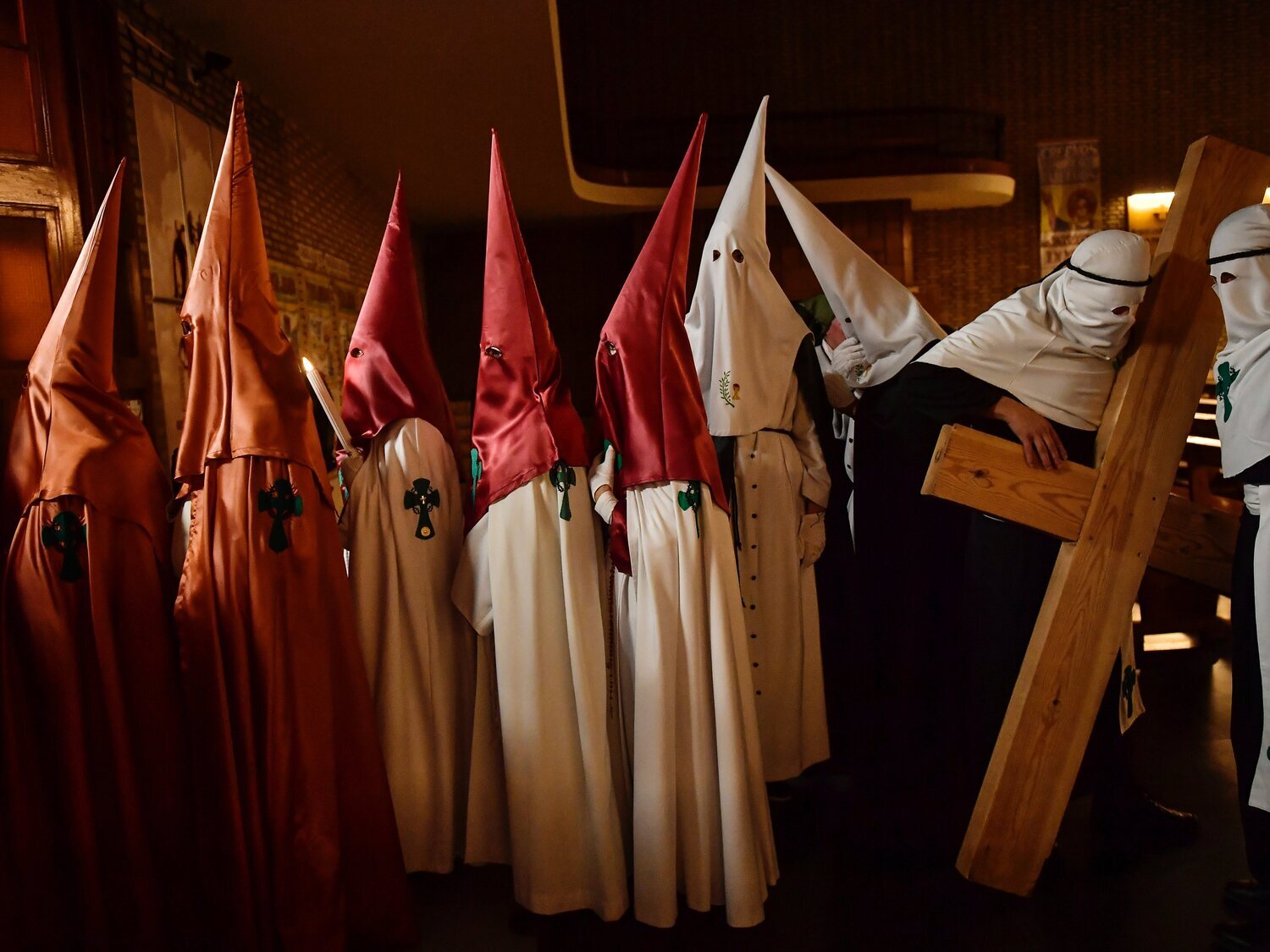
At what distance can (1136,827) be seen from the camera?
254 cm

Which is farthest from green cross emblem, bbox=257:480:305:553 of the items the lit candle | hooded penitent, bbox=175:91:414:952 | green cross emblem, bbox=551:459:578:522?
green cross emblem, bbox=551:459:578:522

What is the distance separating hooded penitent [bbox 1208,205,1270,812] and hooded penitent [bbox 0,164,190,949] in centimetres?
252

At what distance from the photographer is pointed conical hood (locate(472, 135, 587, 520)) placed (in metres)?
2.23

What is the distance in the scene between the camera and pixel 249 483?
6.28ft

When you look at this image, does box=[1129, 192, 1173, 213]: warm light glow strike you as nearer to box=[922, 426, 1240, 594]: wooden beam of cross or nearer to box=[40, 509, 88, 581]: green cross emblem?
box=[922, 426, 1240, 594]: wooden beam of cross

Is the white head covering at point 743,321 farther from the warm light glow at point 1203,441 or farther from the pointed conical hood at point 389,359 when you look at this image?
the warm light glow at point 1203,441

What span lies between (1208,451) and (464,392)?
8.60 m

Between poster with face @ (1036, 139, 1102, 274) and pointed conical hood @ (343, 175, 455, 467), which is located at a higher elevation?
poster with face @ (1036, 139, 1102, 274)

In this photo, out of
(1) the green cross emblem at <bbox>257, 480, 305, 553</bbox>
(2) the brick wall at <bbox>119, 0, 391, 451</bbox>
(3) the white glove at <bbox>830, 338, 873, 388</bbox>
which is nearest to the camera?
(1) the green cross emblem at <bbox>257, 480, 305, 553</bbox>

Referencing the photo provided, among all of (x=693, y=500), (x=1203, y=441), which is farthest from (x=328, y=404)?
(x=1203, y=441)

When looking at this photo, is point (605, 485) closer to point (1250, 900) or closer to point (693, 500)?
point (693, 500)

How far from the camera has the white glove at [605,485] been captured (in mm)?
2279

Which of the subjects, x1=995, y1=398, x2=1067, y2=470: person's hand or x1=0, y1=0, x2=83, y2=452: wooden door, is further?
x1=0, y1=0, x2=83, y2=452: wooden door

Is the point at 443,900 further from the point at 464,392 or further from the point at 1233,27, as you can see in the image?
the point at 1233,27
